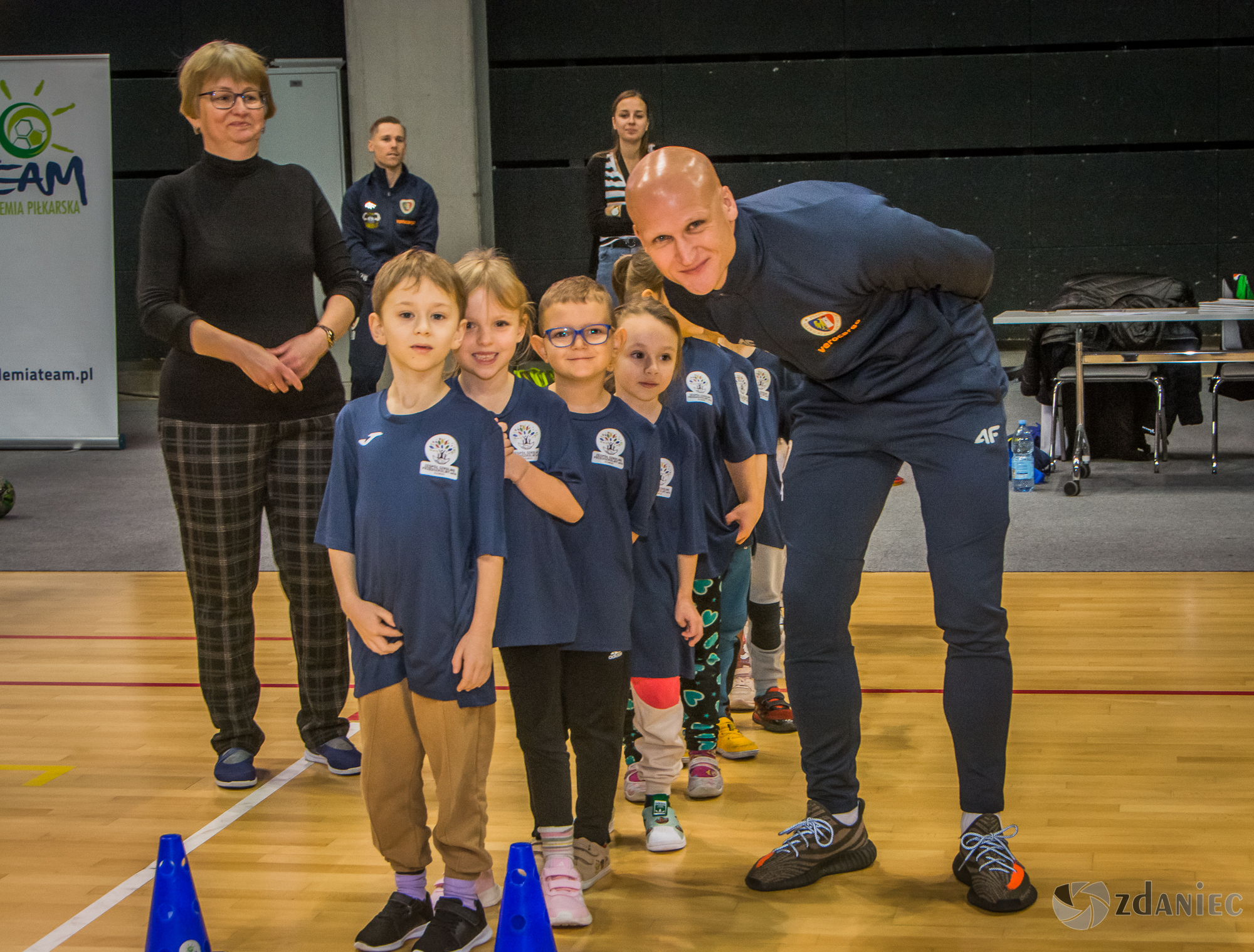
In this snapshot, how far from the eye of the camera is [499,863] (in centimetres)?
226

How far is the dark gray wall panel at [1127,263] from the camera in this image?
29.1 ft

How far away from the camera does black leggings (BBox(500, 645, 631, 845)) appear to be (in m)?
2.06

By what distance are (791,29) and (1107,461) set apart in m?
4.01

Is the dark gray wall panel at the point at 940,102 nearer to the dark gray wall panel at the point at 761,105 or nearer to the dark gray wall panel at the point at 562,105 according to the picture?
the dark gray wall panel at the point at 761,105

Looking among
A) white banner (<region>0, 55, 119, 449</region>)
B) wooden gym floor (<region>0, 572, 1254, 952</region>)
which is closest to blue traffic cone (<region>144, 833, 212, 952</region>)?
wooden gym floor (<region>0, 572, 1254, 952</region>)

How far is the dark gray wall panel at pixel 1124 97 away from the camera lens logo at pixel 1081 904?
777 cm

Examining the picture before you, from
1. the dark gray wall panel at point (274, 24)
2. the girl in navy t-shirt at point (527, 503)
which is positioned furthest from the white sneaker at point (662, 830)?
the dark gray wall panel at point (274, 24)

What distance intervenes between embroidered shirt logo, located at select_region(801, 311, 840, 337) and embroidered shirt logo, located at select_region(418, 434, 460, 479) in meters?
0.58

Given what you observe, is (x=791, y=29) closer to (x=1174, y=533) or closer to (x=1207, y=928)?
(x=1174, y=533)

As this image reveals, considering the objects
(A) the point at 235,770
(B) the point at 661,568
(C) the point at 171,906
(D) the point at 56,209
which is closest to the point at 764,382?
(B) the point at 661,568

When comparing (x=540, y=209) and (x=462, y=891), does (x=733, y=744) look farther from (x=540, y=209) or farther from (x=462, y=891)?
(x=540, y=209)

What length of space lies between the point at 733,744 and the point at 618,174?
9.04ft

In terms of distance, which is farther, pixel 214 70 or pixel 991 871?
pixel 214 70

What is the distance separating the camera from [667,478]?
7.95ft
